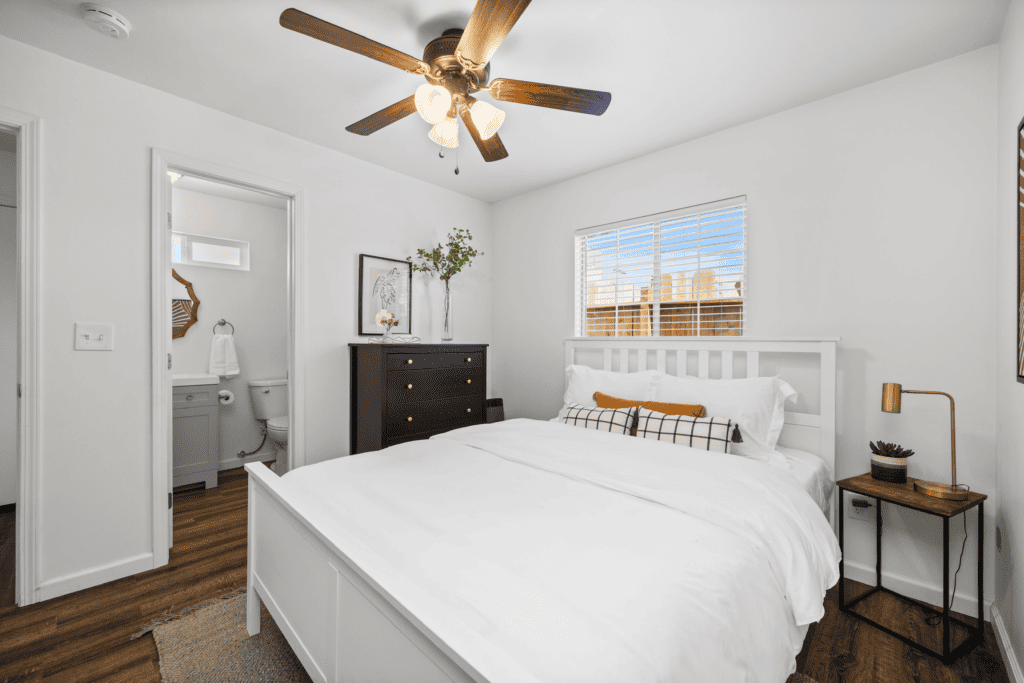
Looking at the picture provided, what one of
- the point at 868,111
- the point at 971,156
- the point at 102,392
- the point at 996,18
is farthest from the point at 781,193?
the point at 102,392

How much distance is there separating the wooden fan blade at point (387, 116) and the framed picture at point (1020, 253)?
221cm

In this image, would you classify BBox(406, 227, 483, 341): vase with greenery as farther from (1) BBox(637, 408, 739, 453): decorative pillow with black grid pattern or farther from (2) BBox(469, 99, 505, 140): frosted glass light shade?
(1) BBox(637, 408, 739, 453): decorative pillow with black grid pattern

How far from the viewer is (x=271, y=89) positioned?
7.63ft

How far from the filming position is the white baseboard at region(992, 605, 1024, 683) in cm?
152

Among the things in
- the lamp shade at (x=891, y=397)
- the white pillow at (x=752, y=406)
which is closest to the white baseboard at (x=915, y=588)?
the white pillow at (x=752, y=406)

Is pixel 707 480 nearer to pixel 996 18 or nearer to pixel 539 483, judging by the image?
pixel 539 483

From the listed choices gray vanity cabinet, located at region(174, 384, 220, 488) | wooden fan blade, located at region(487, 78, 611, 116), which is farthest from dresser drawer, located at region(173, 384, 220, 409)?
wooden fan blade, located at region(487, 78, 611, 116)

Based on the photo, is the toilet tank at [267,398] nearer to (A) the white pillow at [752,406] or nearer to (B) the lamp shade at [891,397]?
(A) the white pillow at [752,406]

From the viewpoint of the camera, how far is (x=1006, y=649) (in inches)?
65.1

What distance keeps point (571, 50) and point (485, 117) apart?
54 centimetres

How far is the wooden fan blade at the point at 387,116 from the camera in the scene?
189 cm

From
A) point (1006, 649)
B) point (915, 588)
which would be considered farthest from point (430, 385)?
point (1006, 649)

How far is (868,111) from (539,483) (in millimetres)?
2488

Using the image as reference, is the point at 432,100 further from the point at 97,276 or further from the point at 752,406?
the point at 752,406
